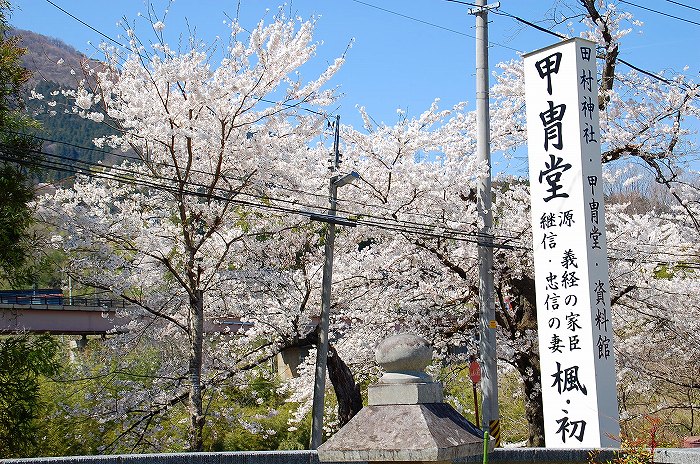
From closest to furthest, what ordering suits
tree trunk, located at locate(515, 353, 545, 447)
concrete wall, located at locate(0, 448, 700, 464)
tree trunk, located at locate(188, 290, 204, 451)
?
concrete wall, located at locate(0, 448, 700, 464) < tree trunk, located at locate(188, 290, 204, 451) < tree trunk, located at locate(515, 353, 545, 447)

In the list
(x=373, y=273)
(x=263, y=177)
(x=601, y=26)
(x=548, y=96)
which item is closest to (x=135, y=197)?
(x=263, y=177)

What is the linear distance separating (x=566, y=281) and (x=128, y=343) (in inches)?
379

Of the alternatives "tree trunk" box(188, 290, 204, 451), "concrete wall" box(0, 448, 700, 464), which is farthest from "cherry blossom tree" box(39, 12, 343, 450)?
"concrete wall" box(0, 448, 700, 464)

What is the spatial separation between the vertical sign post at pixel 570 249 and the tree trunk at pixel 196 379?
6.40 m

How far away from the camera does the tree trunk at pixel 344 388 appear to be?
18219mm

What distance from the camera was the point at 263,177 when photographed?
622 inches

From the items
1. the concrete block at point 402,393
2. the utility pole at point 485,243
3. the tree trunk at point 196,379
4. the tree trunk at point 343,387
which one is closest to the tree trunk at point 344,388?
the tree trunk at point 343,387

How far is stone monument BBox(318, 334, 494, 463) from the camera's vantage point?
513cm

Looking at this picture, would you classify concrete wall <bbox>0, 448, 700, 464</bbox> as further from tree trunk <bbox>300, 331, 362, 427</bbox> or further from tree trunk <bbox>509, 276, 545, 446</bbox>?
tree trunk <bbox>300, 331, 362, 427</bbox>

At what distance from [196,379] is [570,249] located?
23.8 feet

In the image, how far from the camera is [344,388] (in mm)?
18312

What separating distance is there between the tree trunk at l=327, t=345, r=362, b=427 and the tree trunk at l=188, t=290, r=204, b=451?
3817 mm

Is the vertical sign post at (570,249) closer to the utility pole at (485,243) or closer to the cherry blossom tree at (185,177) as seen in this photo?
the utility pole at (485,243)

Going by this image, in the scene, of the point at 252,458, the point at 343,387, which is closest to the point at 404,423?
the point at 252,458
